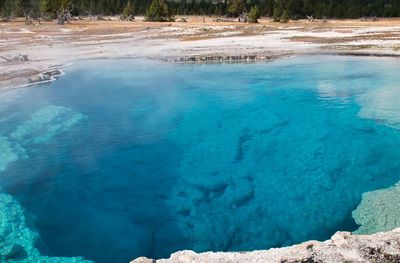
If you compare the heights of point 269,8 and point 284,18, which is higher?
point 269,8

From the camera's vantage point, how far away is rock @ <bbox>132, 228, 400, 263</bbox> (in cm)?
692

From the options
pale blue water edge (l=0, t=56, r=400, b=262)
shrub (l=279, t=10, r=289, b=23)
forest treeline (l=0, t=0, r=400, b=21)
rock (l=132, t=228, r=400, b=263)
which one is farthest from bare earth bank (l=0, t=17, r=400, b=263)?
forest treeline (l=0, t=0, r=400, b=21)

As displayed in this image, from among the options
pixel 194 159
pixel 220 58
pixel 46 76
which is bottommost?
pixel 194 159

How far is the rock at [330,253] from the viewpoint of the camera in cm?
692

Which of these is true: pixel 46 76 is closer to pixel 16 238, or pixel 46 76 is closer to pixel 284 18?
pixel 16 238

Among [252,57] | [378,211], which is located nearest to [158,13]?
[252,57]

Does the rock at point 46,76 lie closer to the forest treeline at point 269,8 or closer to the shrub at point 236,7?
the forest treeline at point 269,8

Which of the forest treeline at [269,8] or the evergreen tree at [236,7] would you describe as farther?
the evergreen tree at [236,7]

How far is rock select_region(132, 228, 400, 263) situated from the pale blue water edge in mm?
2981

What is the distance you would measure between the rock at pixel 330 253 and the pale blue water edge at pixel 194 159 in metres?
2.98

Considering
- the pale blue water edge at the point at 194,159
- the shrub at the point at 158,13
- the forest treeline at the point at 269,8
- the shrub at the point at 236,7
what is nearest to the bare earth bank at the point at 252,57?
the pale blue water edge at the point at 194,159

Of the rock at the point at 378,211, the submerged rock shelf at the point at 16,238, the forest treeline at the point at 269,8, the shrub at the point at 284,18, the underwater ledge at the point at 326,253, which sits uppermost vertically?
the forest treeline at the point at 269,8

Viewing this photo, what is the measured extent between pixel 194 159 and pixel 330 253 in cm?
960

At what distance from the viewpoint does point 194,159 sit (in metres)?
16.3
